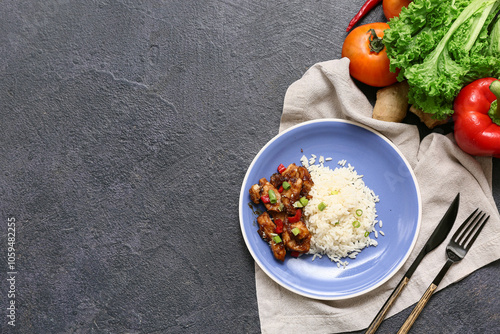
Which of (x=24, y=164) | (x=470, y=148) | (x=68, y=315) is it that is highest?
(x=470, y=148)

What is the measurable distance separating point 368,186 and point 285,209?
0.65 m

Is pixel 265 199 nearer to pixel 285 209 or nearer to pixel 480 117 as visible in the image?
pixel 285 209

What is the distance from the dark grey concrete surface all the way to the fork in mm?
167

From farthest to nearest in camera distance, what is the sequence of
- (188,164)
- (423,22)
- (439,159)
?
(188,164) → (439,159) → (423,22)

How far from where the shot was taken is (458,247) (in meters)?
2.96

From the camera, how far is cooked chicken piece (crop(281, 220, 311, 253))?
2.89 metres

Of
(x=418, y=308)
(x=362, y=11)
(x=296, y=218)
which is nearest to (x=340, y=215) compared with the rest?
(x=296, y=218)

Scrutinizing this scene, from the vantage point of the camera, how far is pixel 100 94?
3.33 meters

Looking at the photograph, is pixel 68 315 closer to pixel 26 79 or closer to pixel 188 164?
pixel 188 164

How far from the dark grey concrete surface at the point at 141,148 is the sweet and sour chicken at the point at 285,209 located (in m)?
0.28

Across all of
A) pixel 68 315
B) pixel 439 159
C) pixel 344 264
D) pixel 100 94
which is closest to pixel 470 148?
pixel 439 159

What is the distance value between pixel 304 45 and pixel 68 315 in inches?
107

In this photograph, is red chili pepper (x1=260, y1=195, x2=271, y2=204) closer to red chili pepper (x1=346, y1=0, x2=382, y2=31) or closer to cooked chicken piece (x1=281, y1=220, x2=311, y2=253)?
cooked chicken piece (x1=281, y1=220, x2=311, y2=253)

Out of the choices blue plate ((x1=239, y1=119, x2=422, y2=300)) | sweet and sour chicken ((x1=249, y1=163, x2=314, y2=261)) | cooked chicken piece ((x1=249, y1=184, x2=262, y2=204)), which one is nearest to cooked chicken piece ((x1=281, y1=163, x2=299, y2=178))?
sweet and sour chicken ((x1=249, y1=163, x2=314, y2=261))
